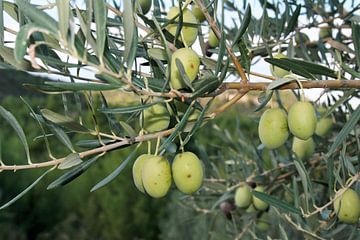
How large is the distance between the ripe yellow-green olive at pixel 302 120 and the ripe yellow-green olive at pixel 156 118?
0.46 feet

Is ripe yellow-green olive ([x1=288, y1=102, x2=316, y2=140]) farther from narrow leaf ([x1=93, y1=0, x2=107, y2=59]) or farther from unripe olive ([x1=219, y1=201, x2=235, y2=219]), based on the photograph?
unripe olive ([x1=219, y1=201, x2=235, y2=219])

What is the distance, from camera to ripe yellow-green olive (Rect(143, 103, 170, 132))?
681 mm

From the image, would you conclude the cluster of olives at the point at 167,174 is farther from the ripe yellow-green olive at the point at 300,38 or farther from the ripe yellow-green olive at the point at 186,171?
the ripe yellow-green olive at the point at 300,38

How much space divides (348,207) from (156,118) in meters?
0.28

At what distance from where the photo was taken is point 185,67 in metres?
0.57

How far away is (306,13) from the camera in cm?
113

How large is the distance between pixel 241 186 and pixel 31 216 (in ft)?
11.6

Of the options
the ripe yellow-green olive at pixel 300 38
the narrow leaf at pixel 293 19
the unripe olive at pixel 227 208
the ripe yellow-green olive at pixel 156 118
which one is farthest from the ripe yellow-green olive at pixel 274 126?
the unripe olive at pixel 227 208

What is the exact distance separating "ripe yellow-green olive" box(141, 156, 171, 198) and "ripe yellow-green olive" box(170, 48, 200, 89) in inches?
3.7

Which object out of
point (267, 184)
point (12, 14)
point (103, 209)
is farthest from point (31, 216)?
point (12, 14)

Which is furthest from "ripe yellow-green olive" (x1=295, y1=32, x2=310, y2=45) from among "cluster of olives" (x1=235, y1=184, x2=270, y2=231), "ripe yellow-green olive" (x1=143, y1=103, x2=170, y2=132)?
"ripe yellow-green olive" (x1=143, y1=103, x2=170, y2=132)

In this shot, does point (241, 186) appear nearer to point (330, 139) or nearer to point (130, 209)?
point (330, 139)

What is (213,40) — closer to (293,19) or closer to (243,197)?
(293,19)

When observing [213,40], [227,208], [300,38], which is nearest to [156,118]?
[213,40]
